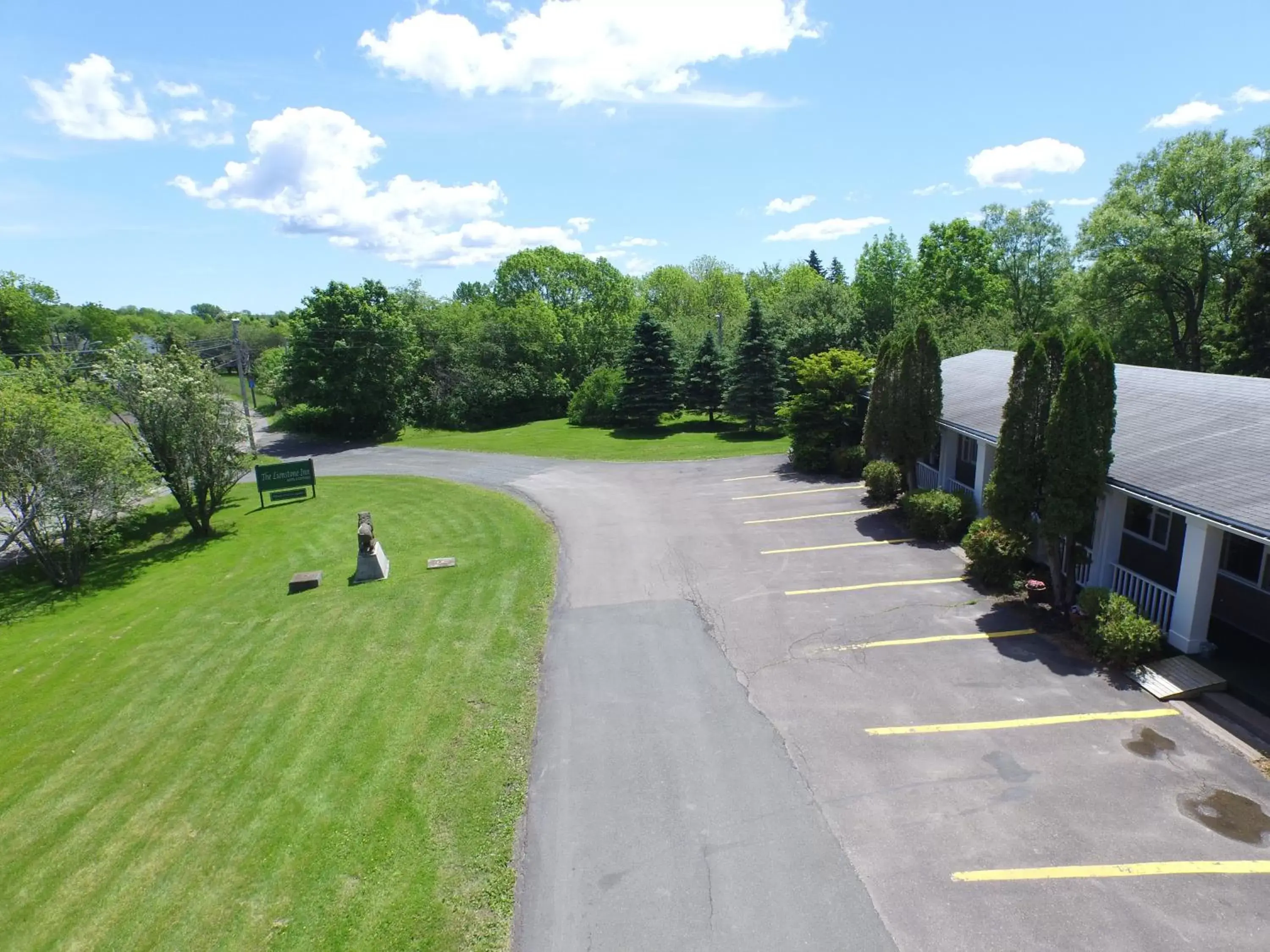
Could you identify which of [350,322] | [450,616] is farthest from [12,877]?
Result: [350,322]

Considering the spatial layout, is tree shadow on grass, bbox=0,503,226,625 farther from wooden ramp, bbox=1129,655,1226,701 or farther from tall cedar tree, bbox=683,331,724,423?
tall cedar tree, bbox=683,331,724,423

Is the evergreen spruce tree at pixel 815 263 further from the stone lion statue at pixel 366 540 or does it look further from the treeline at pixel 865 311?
the stone lion statue at pixel 366 540

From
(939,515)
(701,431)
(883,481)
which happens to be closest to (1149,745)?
(939,515)

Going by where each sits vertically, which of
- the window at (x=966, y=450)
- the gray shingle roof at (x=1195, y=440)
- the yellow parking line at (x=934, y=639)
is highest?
the gray shingle roof at (x=1195, y=440)

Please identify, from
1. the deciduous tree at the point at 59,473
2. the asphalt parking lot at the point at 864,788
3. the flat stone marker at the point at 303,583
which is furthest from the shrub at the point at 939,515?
the deciduous tree at the point at 59,473

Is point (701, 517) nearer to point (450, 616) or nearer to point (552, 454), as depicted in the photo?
point (450, 616)

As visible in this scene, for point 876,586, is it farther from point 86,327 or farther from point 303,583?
point 86,327
